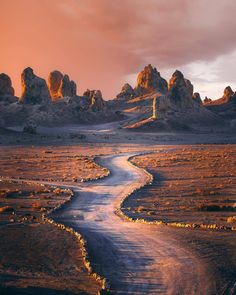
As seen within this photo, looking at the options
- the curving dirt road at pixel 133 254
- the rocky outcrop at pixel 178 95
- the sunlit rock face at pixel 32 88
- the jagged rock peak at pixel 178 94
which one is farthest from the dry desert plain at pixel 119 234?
the jagged rock peak at pixel 178 94

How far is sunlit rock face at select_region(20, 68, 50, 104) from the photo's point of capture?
184613 millimetres

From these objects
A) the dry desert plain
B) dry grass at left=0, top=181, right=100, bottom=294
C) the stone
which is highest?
the stone

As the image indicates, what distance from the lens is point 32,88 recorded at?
7283 inches

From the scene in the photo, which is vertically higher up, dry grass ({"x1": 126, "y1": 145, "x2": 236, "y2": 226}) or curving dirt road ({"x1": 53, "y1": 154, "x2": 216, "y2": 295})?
dry grass ({"x1": 126, "y1": 145, "x2": 236, "y2": 226})

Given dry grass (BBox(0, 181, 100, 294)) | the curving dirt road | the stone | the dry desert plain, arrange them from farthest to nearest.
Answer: the stone < dry grass (BBox(0, 181, 100, 294)) < the dry desert plain < the curving dirt road

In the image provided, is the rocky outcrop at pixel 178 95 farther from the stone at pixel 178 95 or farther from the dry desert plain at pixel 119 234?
the dry desert plain at pixel 119 234

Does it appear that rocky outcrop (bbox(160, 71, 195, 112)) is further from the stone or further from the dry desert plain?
the dry desert plain

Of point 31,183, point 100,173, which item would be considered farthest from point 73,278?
point 100,173

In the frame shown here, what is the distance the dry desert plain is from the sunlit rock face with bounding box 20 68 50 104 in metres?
138

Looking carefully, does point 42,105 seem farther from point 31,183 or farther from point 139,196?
point 139,196

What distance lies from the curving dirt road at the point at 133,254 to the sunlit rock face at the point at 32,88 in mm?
156329

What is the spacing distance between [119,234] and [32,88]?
551 feet

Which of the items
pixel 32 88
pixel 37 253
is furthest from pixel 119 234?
pixel 32 88

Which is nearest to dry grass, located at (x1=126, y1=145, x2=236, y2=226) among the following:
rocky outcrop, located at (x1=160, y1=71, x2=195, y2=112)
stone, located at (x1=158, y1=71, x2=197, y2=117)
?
stone, located at (x1=158, y1=71, x2=197, y2=117)
